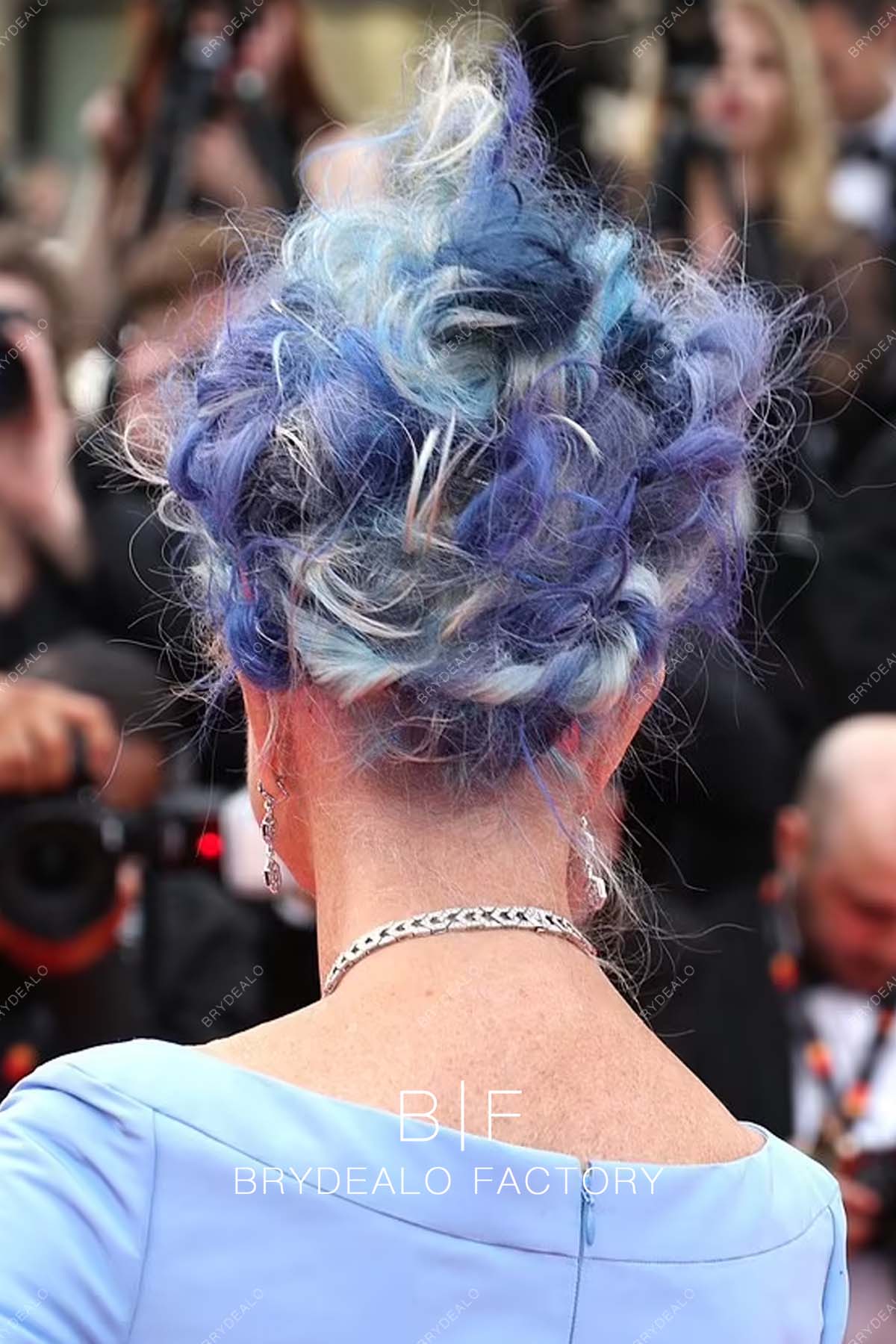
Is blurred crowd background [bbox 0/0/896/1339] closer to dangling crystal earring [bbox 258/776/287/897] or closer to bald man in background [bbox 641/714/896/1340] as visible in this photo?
bald man in background [bbox 641/714/896/1340]

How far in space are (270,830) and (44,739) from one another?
1651 millimetres

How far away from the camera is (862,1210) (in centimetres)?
289

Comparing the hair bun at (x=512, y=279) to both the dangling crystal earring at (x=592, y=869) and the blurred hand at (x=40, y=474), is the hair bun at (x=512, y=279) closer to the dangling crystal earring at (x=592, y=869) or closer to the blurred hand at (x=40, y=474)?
the dangling crystal earring at (x=592, y=869)

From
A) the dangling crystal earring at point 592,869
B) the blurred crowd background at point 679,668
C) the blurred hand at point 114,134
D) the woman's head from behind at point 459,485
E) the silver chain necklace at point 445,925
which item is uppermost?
the woman's head from behind at point 459,485

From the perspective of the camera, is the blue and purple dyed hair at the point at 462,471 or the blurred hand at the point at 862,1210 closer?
the blue and purple dyed hair at the point at 462,471

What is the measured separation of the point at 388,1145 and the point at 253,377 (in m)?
0.41

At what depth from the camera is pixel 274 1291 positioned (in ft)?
3.01

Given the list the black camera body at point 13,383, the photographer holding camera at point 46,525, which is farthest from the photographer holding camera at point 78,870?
Result: the black camera body at point 13,383

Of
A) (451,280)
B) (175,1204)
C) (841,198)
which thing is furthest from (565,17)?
(175,1204)

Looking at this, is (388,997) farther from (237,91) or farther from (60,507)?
(237,91)

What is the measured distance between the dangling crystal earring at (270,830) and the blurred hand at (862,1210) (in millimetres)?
1924

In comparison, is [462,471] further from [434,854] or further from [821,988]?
[821,988]

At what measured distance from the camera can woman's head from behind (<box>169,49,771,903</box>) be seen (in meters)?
0.98

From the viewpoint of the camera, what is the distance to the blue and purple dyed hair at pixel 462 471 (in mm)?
983
